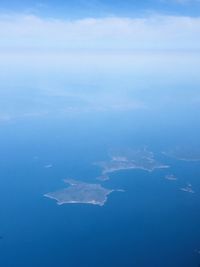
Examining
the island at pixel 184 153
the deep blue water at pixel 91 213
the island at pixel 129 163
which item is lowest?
the deep blue water at pixel 91 213

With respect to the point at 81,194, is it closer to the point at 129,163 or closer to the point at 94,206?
the point at 94,206

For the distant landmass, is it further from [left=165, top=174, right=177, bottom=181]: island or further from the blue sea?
[left=165, top=174, right=177, bottom=181]: island

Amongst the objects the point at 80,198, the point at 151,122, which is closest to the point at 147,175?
the point at 80,198

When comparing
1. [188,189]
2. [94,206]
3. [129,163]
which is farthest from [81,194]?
[188,189]

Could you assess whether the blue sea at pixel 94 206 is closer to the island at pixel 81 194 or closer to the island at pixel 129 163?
the island at pixel 81 194

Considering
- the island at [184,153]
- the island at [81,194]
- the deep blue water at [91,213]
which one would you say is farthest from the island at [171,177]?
the island at [81,194]
